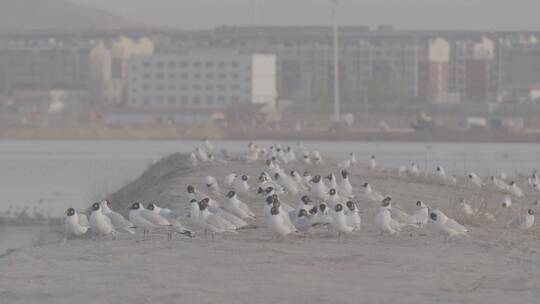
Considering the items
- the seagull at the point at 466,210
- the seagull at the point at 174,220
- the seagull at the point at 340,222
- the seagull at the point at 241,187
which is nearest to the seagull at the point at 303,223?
the seagull at the point at 340,222

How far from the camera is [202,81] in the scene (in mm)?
139500

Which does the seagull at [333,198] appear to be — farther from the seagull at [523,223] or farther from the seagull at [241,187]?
the seagull at [523,223]

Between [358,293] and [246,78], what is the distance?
12710 centimetres

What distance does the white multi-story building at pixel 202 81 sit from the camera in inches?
5472

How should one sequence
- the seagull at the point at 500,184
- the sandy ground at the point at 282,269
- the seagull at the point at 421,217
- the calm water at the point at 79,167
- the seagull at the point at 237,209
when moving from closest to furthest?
the sandy ground at the point at 282,269, the seagull at the point at 421,217, the seagull at the point at 237,209, the seagull at the point at 500,184, the calm water at the point at 79,167

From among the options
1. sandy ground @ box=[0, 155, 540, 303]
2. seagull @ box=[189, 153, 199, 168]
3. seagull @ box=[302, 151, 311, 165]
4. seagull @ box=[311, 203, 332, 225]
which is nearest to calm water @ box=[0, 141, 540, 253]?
seagull @ box=[189, 153, 199, 168]

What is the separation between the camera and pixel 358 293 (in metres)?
12.6

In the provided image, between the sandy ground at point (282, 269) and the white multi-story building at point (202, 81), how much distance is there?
11990cm

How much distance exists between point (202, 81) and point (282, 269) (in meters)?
126

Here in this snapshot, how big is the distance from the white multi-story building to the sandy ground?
393 ft

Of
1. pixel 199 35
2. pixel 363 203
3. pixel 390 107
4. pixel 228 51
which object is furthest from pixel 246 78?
pixel 363 203

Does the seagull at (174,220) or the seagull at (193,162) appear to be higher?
the seagull at (174,220)

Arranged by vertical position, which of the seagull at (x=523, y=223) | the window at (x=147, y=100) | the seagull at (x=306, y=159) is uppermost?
the seagull at (x=523, y=223)

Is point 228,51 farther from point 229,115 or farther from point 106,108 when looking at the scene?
point 229,115
